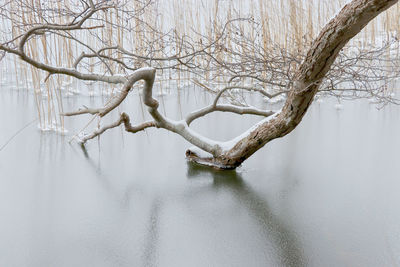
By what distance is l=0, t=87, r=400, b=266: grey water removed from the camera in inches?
65.6

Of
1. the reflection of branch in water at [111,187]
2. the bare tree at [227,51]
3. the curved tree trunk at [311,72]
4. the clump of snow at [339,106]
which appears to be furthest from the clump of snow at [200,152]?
the clump of snow at [339,106]

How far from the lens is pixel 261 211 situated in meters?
2.05

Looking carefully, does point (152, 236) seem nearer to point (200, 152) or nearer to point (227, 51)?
point (200, 152)

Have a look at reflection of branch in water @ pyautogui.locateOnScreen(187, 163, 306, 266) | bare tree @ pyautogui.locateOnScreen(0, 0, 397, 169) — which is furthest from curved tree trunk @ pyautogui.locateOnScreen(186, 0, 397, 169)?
reflection of branch in water @ pyautogui.locateOnScreen(187, 163, 306, 266)

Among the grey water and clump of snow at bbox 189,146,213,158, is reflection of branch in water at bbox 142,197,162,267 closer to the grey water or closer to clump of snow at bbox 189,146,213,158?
the grey water

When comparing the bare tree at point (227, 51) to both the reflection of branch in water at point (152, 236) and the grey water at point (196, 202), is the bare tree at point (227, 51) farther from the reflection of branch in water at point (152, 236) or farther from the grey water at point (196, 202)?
the reflection of branch in water at point (152, 236)

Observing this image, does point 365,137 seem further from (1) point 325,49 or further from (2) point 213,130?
(1) point 325,49

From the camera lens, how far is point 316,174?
251cm

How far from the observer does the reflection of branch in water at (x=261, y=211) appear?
1.65 m

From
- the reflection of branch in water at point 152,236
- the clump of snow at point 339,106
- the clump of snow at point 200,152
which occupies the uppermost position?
the clump of snow at point 339,106

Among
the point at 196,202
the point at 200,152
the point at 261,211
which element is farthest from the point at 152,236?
the point at 200,152

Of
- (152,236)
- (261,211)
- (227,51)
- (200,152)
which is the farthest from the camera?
(200,152)

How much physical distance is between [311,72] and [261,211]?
0.70m

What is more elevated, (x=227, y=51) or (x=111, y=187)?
(x=227, y=51)
